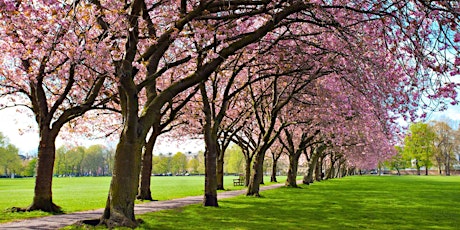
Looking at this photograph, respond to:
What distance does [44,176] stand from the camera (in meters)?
15.5

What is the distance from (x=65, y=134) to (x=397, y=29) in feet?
74.7

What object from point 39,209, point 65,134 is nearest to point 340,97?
point 39,209

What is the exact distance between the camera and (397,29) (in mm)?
9898

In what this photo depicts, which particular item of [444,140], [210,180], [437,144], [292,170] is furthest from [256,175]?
[437,144]

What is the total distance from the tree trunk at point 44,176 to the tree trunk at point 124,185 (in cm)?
601

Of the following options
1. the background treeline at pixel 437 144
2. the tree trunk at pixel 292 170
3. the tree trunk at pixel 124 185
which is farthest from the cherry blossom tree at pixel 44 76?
the background treeline at pixel 437 144

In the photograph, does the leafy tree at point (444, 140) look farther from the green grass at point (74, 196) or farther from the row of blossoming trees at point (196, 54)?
the row of blossoming trees at point (196, 54)

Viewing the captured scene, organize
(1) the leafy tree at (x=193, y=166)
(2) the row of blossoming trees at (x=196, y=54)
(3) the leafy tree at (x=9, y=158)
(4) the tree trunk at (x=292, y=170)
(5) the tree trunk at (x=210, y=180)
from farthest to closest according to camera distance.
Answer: (1) the leafy tree at (x=193, y=166) < (3) the leafy tree at (x=9, y=158) < (4) the tree trunk at (x=292, y=170) < (5) the tree trunk at (x=210, y=180) < (2) the row of blossoming trees at (x=196, y=54)

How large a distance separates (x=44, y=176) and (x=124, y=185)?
6.57 m

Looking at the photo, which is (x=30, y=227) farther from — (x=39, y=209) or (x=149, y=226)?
(x=39, y=209)

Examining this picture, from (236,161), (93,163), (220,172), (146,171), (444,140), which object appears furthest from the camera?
(93,163)

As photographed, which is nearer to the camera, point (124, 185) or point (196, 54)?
point (124, 185)

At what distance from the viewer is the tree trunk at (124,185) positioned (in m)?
10.5

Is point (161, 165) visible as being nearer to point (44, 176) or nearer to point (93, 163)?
point (93, 163)
